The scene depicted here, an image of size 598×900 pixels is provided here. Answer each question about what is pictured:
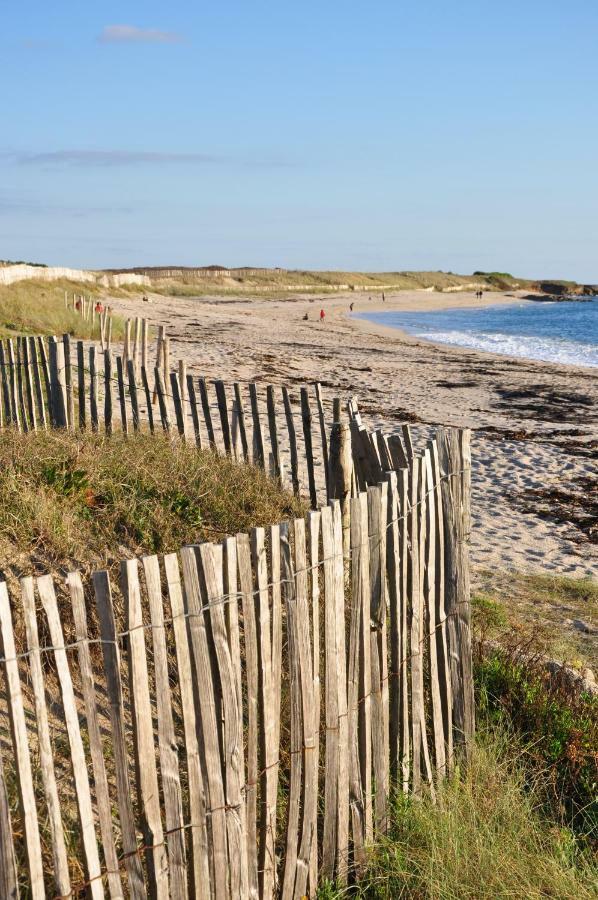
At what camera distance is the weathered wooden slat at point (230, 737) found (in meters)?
2.80

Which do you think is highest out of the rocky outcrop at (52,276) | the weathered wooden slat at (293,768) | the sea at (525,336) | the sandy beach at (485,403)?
the rocky outcrop at (52,276)

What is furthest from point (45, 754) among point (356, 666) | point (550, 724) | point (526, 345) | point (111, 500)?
point (526, 345)

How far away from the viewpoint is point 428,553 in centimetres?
411

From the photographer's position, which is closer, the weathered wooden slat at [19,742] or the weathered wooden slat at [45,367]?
the weathered wooden slat at [19,742]

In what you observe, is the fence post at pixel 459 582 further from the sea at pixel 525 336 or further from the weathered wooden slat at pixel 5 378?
the sea at pixel 525 336

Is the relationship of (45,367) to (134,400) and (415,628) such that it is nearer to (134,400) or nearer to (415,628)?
(134,400)

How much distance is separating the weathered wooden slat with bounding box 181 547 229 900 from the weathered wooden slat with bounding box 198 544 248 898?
0.03 meters

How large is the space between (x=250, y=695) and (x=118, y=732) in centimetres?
57

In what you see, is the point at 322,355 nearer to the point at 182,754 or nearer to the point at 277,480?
the point at 277,480

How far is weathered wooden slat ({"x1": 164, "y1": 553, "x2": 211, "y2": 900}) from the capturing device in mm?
2689

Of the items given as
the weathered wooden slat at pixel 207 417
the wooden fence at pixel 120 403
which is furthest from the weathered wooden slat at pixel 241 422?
the weathered wooden slat at pixel 207 417

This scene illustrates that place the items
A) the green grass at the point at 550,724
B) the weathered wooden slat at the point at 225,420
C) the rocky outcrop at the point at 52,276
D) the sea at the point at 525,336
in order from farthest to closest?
1. the sea at the point at 525,336
2. the rocky outcrop at the point at 52,276
3. the weathered wooden slat at the point at 225,420
4. the green grass at the point at 550,724

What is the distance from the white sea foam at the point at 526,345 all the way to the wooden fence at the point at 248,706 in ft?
90.5

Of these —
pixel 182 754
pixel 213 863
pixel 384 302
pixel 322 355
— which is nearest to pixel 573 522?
pixel 182 754
